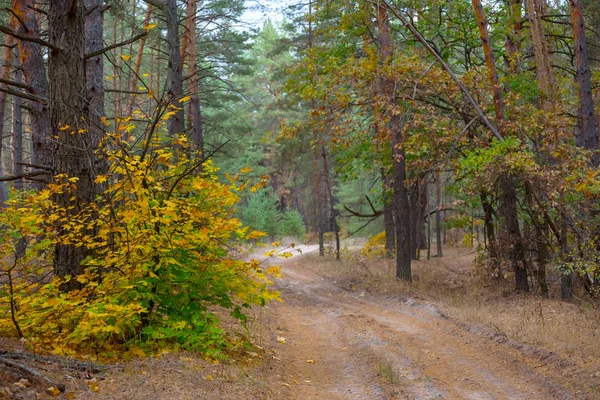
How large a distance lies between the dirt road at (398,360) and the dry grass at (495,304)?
1.65 feet

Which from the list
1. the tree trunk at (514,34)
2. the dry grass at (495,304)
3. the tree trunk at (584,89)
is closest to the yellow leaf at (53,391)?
the dry grass at (495,304)

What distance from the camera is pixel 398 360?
26.1ft

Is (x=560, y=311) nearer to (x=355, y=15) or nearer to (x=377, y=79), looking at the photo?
(x=377, y=79)

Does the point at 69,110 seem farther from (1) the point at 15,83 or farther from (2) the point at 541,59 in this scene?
(2) the point at 541,59

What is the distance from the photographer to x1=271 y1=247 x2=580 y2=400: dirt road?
21.8 feet

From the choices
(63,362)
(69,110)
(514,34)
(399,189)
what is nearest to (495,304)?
(399,189)

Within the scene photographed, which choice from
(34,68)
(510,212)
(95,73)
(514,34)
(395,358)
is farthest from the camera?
(514,34)

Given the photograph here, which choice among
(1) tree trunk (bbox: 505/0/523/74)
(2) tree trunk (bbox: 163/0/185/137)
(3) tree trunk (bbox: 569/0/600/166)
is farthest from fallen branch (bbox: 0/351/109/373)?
(1) tree trunk (bbox: 505/0/523/74)

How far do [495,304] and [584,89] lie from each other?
5915mm

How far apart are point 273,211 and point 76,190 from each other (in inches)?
1181

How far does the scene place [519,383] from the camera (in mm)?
6953

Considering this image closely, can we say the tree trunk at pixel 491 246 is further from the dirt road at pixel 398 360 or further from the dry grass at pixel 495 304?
the dirt road at pixel 398 360

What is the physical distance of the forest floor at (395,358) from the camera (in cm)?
→ 579

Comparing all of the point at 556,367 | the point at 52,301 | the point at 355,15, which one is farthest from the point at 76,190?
the point at 355,15
